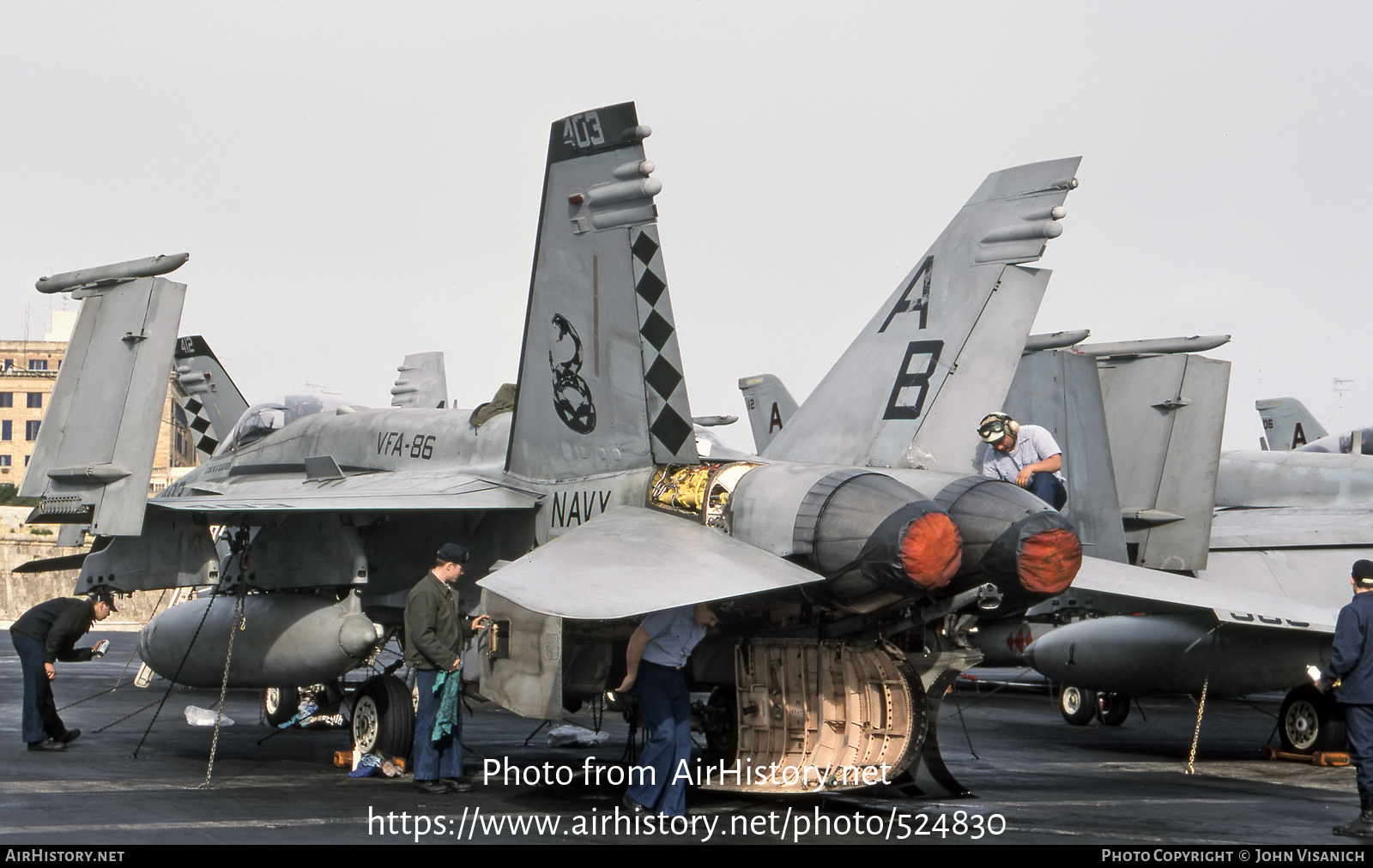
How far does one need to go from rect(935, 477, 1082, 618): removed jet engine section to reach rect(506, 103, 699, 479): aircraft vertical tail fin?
185cm

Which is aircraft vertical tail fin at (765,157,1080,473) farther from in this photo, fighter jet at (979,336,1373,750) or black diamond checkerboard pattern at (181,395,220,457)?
black diamond checkerboard pattern at (181,395,220,457)

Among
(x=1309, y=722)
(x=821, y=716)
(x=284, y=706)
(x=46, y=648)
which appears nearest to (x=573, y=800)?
(x=821, y=716)

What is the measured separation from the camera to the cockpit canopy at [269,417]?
47.2 ft

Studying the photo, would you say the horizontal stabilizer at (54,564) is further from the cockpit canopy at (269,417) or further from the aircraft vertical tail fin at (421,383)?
the aircraft vertical tail fin at (421,383)

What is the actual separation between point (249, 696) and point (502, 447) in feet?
32.7

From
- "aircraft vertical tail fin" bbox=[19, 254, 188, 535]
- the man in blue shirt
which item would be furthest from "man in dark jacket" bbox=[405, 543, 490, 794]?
"aircraft vertical tail fin" bbox=[19, 254, 188, 535]

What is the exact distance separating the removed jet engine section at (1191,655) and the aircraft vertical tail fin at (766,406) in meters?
9.53

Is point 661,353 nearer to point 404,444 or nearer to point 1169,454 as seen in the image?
point 404,444

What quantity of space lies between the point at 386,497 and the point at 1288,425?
23.7 meters

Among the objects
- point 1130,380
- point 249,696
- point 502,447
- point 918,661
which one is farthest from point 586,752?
point 249,696

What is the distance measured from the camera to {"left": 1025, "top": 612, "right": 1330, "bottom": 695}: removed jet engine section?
42.5 ft

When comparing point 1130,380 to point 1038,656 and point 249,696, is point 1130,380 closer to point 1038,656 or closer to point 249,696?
point 1038,656
